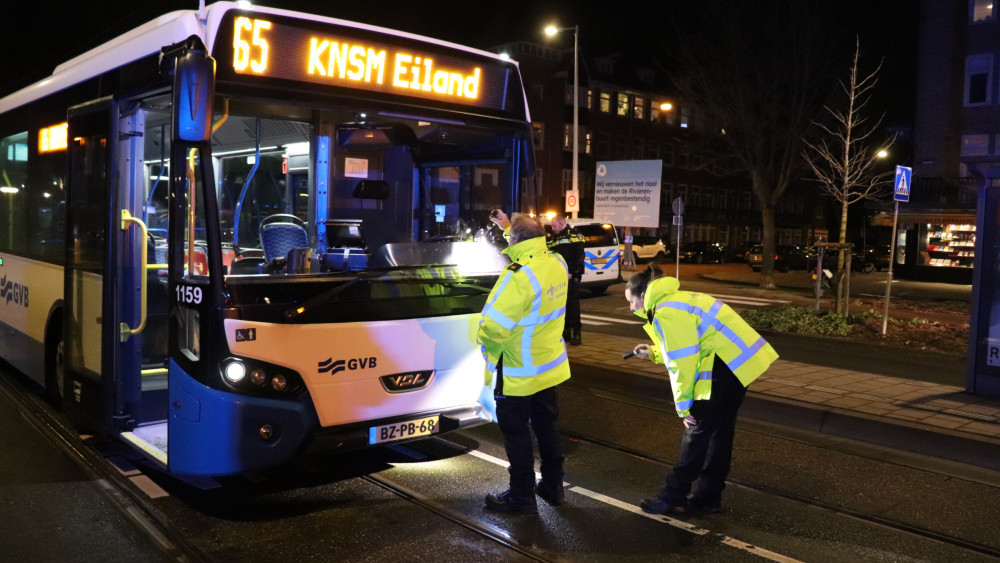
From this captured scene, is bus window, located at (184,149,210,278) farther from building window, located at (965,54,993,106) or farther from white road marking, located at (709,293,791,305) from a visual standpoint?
building window, located at (965,54,993,106)

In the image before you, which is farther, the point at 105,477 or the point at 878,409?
the point at 878,409

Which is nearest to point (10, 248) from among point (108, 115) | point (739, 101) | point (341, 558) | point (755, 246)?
point (108, 115)

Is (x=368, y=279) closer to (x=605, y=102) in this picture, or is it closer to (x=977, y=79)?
(x=977, y=79)

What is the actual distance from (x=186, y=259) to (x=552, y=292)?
2144 mm

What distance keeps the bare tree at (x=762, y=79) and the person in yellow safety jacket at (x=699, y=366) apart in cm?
2169

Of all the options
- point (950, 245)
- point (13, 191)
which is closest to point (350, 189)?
point (13, 191)

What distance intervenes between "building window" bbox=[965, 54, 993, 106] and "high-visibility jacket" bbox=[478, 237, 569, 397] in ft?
114

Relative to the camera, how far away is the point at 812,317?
1431cm

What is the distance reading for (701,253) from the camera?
48219 mm

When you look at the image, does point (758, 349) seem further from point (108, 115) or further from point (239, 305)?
point (108, 115)

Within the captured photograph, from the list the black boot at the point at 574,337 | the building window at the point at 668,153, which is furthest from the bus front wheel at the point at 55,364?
the building window at the point at 668,153

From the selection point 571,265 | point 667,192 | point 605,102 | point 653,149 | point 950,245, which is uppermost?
point 605,102

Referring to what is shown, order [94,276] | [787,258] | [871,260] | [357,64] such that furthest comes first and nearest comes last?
[871,260]
[787,258]
[94,276]
[357,64]

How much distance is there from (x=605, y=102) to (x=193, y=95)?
184 ft
